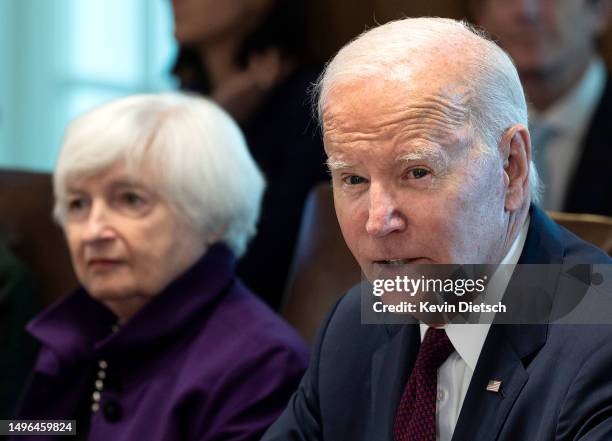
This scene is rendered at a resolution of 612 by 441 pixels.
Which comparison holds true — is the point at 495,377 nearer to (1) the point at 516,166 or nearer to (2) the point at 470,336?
(2) the point at 470,336

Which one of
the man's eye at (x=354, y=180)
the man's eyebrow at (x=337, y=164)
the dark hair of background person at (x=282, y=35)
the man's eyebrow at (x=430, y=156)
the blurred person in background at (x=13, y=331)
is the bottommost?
the blurred person in background at (x=13, y=331)

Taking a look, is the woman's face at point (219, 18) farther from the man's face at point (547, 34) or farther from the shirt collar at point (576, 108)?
the shirt collar at point (576, 108)

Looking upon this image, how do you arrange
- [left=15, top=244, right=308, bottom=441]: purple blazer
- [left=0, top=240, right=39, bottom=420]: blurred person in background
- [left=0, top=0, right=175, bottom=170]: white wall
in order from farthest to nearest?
[left=0, top=0, right=175, bottom=170]: white wall
[left=0, top=240, right=39, bottom=420]: blurred person in background
[left=15, top=244, right=308, bottom=441]: purple blazer

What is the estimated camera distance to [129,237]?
92.3 inches

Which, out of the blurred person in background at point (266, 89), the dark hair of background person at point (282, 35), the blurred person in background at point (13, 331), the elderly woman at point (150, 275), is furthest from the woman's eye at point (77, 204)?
the dark hair of background person at point (282, 35)

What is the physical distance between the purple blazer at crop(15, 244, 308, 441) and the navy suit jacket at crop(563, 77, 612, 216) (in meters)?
1.10

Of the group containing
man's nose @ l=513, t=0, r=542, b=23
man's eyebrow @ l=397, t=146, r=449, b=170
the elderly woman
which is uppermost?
man's nose @ l=513, t=0, r=542, b=23

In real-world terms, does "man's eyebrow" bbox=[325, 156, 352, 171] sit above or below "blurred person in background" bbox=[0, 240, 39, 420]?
above

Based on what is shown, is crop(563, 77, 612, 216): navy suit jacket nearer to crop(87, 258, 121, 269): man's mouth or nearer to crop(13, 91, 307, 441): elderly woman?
crop(13, 91, 307, 441): elderly woman

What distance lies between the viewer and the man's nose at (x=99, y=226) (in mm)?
2338

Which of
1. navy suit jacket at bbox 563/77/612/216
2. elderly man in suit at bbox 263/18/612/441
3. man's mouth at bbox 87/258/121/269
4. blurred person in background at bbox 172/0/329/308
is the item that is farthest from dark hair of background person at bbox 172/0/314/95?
elderly man in suit at bbox 263/18/612/441

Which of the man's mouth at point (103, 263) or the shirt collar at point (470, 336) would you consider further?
the man's mouth at point (103, 263)

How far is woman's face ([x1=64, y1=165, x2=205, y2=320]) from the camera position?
2.34m

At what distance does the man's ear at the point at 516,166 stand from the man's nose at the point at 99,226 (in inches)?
41.8
